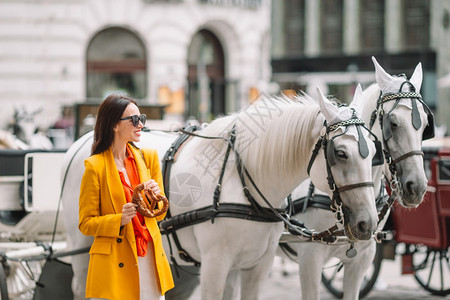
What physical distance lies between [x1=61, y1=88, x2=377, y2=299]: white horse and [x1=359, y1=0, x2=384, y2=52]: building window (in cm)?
3682

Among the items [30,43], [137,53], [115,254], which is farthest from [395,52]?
[115,254]

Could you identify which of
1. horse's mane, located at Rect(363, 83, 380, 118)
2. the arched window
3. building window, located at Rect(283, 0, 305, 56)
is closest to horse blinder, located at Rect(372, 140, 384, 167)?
horse's mane, located at Rect(363, 83, 380, 118)

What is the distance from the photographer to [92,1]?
26.0 metres

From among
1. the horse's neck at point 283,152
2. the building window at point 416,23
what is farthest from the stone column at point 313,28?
the horse's neck at point 283,152

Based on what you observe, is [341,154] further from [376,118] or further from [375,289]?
[375,289]

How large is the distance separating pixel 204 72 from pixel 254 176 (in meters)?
24.6

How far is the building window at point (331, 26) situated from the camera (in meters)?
41.7

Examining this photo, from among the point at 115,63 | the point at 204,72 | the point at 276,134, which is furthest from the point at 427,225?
the point at 204,72

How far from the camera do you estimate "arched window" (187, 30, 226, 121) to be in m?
28.8

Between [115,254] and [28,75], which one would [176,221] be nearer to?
[115,254]

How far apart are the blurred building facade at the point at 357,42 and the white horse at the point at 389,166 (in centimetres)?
3275

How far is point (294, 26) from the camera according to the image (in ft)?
141

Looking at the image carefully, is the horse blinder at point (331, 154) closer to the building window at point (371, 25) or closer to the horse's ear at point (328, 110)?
the horse's ear at point (328, 110)

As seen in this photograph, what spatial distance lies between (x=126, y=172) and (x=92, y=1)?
23.0m
